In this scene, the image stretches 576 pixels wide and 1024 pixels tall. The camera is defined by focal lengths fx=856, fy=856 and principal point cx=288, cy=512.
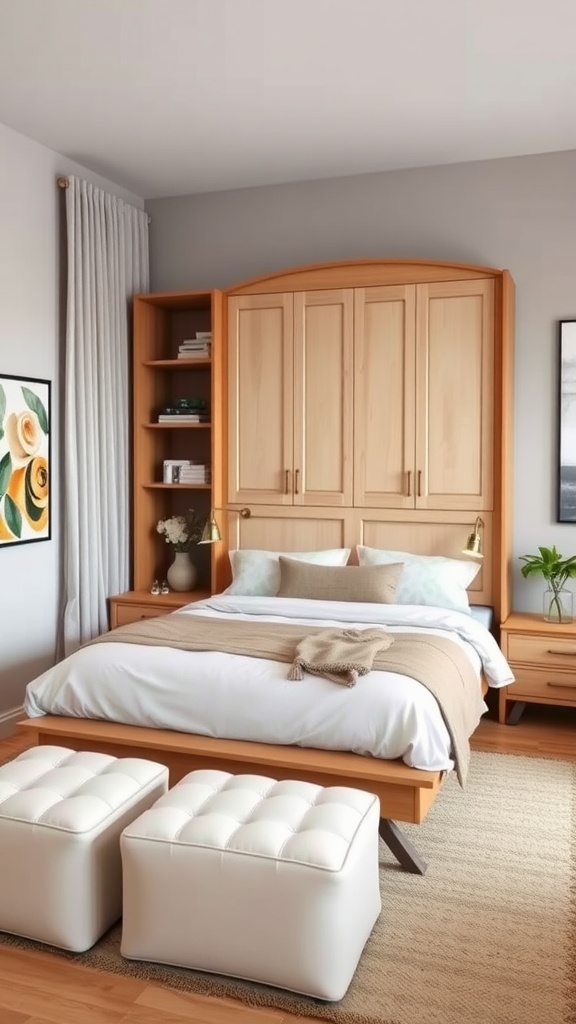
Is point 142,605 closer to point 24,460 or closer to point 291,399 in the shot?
point 24,460

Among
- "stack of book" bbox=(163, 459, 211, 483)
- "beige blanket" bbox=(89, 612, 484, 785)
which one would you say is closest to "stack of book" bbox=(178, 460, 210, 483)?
"stack of book" bbox=(163, 459, 211, 483)

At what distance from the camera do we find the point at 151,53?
335 cm

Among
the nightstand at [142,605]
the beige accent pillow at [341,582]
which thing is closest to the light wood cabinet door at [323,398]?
the beige accent pillow at [341,582]

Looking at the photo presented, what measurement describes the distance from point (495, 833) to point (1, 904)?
1648mm

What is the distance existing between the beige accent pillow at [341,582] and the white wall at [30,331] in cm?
127

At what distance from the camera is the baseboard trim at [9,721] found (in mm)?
4119

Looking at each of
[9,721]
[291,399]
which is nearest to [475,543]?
[291,399]

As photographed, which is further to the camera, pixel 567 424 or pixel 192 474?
pixel 192 474

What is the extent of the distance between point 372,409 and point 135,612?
171 centimetres

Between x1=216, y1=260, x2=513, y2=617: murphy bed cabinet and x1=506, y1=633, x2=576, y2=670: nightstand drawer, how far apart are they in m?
0.19

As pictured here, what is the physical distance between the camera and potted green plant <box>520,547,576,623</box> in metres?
4.24

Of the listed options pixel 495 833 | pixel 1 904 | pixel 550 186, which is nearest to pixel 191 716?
pixel 1 904

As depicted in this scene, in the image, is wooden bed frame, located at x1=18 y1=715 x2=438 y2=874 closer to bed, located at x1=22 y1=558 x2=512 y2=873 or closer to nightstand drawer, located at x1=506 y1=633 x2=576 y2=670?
bed, located at x1=22 y1=558 x2=512 y2=873

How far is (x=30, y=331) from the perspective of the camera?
14.0 feet
